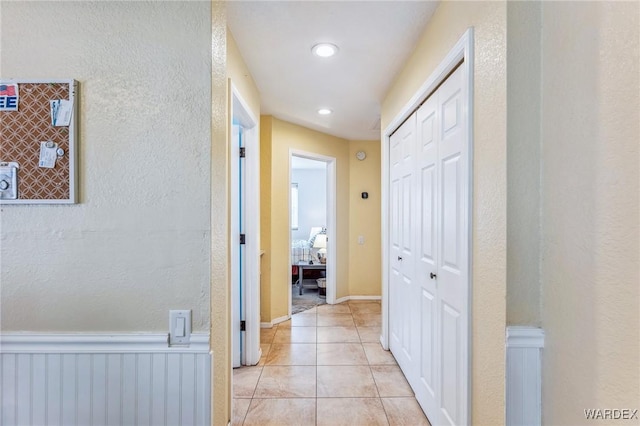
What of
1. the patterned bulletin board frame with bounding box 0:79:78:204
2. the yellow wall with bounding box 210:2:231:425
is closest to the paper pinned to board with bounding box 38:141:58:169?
the patterned bulletin board frame with bounding box 0:79:78:204

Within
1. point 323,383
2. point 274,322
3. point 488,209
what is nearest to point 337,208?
point 274,322

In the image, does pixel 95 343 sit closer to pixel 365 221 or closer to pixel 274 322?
pixel 274 322

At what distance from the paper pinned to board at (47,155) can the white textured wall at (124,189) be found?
90 mm

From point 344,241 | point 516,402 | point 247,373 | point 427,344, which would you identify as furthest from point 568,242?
point 344,241

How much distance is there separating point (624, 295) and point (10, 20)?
2115 mm

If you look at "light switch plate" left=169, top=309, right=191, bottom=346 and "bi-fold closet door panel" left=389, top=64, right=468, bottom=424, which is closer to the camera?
"light switch plate" left=169, top=309, right=191, bottom=346

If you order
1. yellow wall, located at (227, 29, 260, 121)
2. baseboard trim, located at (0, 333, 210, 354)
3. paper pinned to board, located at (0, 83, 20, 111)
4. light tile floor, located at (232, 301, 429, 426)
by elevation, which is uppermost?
yellow wall, located at (227, 29, 260, 121)

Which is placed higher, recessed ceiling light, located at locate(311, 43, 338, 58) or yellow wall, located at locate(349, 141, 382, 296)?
recessed ceiling light, located at locate(311, 43, 338, 58)

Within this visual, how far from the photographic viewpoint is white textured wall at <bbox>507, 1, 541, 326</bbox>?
1.05 m

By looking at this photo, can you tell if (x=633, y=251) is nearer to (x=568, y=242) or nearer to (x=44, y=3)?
(x=568, y=242)

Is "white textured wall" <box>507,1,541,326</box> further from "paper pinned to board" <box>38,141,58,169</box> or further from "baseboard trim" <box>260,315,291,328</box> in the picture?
"baseboard trim" <box>260,315,291,328</box>

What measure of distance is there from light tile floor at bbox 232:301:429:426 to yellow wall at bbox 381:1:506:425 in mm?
933

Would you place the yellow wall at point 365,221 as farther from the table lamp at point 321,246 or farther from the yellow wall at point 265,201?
the yellow wall at point 265,201

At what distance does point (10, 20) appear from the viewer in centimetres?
109
